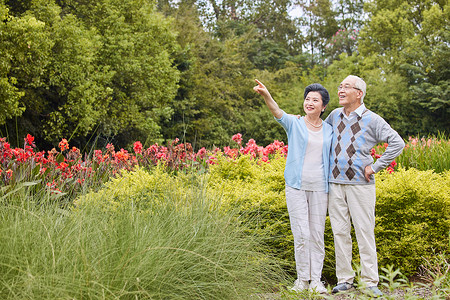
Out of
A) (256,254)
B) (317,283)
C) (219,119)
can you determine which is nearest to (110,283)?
(256,254)

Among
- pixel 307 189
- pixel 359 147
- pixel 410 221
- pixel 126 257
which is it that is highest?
pixel 359 147

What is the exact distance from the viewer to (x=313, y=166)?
4215 millimetres

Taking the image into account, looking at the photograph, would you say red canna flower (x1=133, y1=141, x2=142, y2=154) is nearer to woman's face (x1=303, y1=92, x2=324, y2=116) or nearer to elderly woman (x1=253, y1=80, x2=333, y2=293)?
elderly woman (x1=253, y1=80, x2=333, y2=293)

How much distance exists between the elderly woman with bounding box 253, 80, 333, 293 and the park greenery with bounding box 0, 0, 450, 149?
3.40m

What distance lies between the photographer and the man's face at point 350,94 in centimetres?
423

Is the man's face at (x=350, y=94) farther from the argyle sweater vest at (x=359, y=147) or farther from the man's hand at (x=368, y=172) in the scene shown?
the man's hand at (x=368, y=172)

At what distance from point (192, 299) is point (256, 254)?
0.92 meters

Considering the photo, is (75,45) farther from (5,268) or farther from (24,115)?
(5,268)

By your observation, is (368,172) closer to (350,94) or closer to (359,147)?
(359,147)

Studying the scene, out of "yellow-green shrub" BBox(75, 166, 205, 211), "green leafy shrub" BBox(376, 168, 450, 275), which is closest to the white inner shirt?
"yellow-green shrub" BBox(75, 166, 205, 211)

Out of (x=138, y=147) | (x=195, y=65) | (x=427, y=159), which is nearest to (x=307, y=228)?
(x=138, y=147)

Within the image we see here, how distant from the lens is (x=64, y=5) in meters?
19.2

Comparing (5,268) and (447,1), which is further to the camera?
(447,1)

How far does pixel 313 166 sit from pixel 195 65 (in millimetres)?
21567
